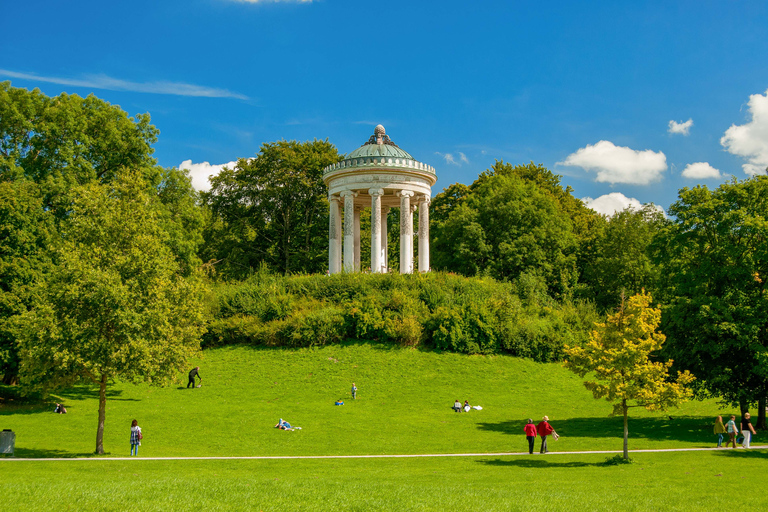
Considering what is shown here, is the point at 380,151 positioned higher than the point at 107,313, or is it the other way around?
the point at 380,151

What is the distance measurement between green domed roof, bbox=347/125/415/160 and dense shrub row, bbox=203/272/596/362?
10300 millimetres

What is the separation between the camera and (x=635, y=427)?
1085 inches

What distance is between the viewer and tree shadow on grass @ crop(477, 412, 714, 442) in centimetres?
2514

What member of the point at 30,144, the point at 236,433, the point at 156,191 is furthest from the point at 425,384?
the point at 30,144

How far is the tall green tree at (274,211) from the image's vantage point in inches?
2331

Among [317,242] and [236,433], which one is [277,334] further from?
[317,242]

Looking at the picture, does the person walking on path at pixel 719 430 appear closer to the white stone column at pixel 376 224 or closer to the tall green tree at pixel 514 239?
the white stone column at pixel 376 224

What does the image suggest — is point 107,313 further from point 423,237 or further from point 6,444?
point 423,237

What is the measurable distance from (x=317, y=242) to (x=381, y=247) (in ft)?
40.5

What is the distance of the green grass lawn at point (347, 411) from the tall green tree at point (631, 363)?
3.75 m

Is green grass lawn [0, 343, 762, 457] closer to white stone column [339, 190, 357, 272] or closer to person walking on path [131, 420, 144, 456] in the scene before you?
person walking on path [131, 420, 144, 456]

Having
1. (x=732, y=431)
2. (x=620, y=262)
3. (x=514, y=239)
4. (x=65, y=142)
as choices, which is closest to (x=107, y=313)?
(x=65, y=142)

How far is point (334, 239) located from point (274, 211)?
14041 millimetres

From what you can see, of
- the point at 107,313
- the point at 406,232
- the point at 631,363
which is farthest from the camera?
the point at 406,232
